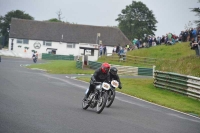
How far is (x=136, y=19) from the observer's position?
109625mm

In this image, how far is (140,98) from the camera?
23.3 metres

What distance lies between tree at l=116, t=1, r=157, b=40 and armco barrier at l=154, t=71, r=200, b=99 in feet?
260

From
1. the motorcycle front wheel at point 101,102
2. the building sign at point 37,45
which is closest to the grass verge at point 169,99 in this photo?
the motorcycle front wheel at point 101,102

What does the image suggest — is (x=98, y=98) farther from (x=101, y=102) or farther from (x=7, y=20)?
(x=7, y=20)

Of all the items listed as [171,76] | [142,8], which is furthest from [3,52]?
[171,76]

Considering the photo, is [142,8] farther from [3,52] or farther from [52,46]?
[3,52]

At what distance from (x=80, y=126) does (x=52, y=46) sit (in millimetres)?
87502

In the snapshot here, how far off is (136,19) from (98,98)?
95829mm

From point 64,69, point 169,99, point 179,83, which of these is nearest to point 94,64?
point 64,69

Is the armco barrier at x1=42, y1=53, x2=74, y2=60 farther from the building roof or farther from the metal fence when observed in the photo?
the metal fence

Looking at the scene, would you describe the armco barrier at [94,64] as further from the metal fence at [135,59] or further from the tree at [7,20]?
the tree at [7,20]

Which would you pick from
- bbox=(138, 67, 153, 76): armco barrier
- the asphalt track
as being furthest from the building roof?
the asphalt track

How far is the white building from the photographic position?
97438mm

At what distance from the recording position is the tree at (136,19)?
108m
